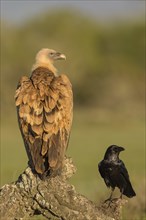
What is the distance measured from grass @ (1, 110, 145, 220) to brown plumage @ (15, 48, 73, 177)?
9.73ft

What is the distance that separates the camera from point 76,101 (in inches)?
2331

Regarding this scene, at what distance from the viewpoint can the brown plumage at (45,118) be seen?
7.92 meters

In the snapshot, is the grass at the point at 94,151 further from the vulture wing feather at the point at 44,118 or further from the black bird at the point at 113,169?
the vulture wing feather at the point at 44,118

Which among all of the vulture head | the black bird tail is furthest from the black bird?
the vulture head

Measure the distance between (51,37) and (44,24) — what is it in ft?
22.6

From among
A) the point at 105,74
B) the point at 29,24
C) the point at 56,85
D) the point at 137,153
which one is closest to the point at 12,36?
the point at 29,24

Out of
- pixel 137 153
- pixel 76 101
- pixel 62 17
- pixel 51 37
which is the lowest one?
pixel 137 153

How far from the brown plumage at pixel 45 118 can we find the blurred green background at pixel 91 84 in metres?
2.96

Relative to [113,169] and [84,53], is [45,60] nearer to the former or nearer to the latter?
[113,169]

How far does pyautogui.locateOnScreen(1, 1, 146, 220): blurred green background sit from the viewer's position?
922 inches

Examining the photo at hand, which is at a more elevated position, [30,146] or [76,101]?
[76,101]

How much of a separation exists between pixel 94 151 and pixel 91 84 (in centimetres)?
3085

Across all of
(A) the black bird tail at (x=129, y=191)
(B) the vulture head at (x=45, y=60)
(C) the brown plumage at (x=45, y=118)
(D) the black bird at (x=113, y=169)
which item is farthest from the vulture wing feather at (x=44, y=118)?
(B) the vulture head at (x=45, y=60)

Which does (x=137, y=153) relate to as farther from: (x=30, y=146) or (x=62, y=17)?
(x=62, y=17)
